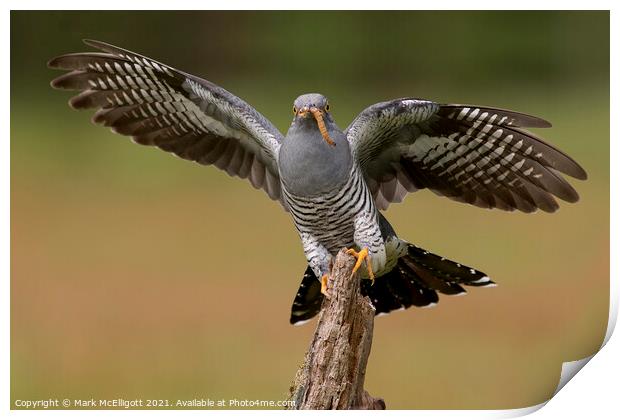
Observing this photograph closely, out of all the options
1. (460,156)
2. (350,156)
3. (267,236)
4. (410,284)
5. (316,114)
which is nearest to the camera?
(316,114)

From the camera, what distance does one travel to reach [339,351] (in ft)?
9.43

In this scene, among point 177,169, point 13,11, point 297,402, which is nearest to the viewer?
point 297,402

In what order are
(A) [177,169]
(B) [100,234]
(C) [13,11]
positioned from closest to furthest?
(C) [13,11], (B) [100,234], (A) [177,169]

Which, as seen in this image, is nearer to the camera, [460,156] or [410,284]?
[460,156]

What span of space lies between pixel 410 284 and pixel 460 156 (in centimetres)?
48

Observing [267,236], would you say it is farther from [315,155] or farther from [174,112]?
[315,155]

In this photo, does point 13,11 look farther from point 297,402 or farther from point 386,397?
point 386,397

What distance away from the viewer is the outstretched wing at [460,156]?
3.15 m

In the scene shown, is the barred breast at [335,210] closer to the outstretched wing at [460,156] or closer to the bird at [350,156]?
the bird at [350,156]

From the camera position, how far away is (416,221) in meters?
3.80

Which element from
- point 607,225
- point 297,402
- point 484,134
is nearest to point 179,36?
point 484,134

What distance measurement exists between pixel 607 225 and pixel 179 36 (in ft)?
5.19

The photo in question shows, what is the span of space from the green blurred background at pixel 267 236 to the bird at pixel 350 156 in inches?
5.5

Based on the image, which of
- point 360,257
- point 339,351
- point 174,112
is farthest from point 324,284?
point 174,112
